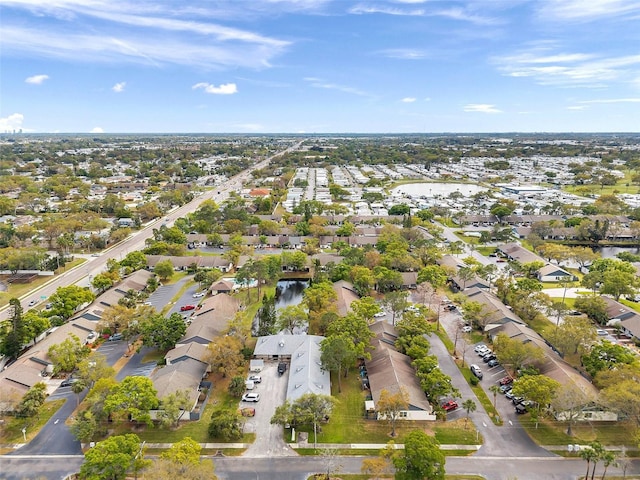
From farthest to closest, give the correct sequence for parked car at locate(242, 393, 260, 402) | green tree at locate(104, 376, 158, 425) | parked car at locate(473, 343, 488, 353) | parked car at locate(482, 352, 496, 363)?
parked car at locate(473, 343, 488, 353) → parked car at locate(482, 352, 496, 363) → parked car at locate(242, 393, 260, 402) → green tree at locate(104, 376, 158, 425)

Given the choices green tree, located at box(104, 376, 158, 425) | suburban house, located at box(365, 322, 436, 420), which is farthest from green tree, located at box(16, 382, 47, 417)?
suburban house, located at box(365, 322, 436, 420)

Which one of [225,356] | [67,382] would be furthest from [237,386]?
[67,382]

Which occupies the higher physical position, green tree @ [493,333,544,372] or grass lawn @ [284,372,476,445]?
green tree @ [493,333,544,372]

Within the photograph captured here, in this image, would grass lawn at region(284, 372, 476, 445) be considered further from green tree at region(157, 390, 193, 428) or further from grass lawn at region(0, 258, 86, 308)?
grass lawn at region(0, 258, 86, 308)

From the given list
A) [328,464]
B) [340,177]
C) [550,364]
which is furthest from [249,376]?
[340,177]

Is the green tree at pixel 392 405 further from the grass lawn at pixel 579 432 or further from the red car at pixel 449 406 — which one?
the grass lawn at pixel 579 432

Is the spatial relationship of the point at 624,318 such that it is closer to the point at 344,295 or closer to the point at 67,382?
the point at 344,295
